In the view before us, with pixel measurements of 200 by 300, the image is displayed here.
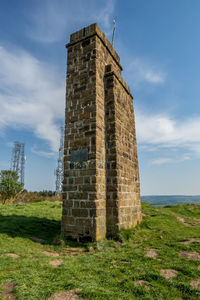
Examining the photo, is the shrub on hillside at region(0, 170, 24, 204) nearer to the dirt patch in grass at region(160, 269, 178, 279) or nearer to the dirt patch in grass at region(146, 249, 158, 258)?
the dirt patch in grass at region(146, 249, 158, 258)

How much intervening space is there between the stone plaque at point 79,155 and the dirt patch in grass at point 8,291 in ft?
10.8

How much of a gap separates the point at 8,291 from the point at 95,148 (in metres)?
3.57

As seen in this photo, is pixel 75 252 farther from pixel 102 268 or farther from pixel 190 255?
pixel 190 255

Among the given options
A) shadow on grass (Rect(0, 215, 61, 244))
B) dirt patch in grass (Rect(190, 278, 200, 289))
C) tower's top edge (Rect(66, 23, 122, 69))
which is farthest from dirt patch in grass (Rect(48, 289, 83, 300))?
tower's top edge (Rect(66, 23, 122, 69))

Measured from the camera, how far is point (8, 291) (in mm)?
2510

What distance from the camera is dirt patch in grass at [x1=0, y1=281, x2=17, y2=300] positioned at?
2377mm

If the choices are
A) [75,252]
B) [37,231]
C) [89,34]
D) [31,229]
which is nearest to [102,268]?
[75,252]

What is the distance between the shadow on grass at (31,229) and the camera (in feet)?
17.1

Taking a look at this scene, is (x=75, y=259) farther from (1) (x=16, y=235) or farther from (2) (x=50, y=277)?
(1) (x=16, y=235)

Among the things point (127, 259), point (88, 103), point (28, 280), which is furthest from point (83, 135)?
point (28, 280)

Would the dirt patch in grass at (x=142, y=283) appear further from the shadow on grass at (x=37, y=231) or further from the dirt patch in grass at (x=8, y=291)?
the shadow on grass at (x=37, y=231)

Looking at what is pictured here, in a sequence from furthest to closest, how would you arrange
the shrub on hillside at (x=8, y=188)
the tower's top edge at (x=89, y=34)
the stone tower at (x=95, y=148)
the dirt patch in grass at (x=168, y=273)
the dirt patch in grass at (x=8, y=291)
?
the shrub on hillside at (x=8, y=188)
the tower's top edge at (x=89, y=34)
the stone tower at (x=95, y=148)
the dirt patch in grass at (x=168, y=273)
the dirt patch in grass at (x=8, y=291)

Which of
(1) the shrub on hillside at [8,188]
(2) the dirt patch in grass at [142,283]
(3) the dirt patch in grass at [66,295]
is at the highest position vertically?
(1) the shrub on hillside at [8,188]

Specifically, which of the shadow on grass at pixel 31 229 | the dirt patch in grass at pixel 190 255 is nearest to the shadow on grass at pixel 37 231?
the shadow on grass at pixel 31 229
